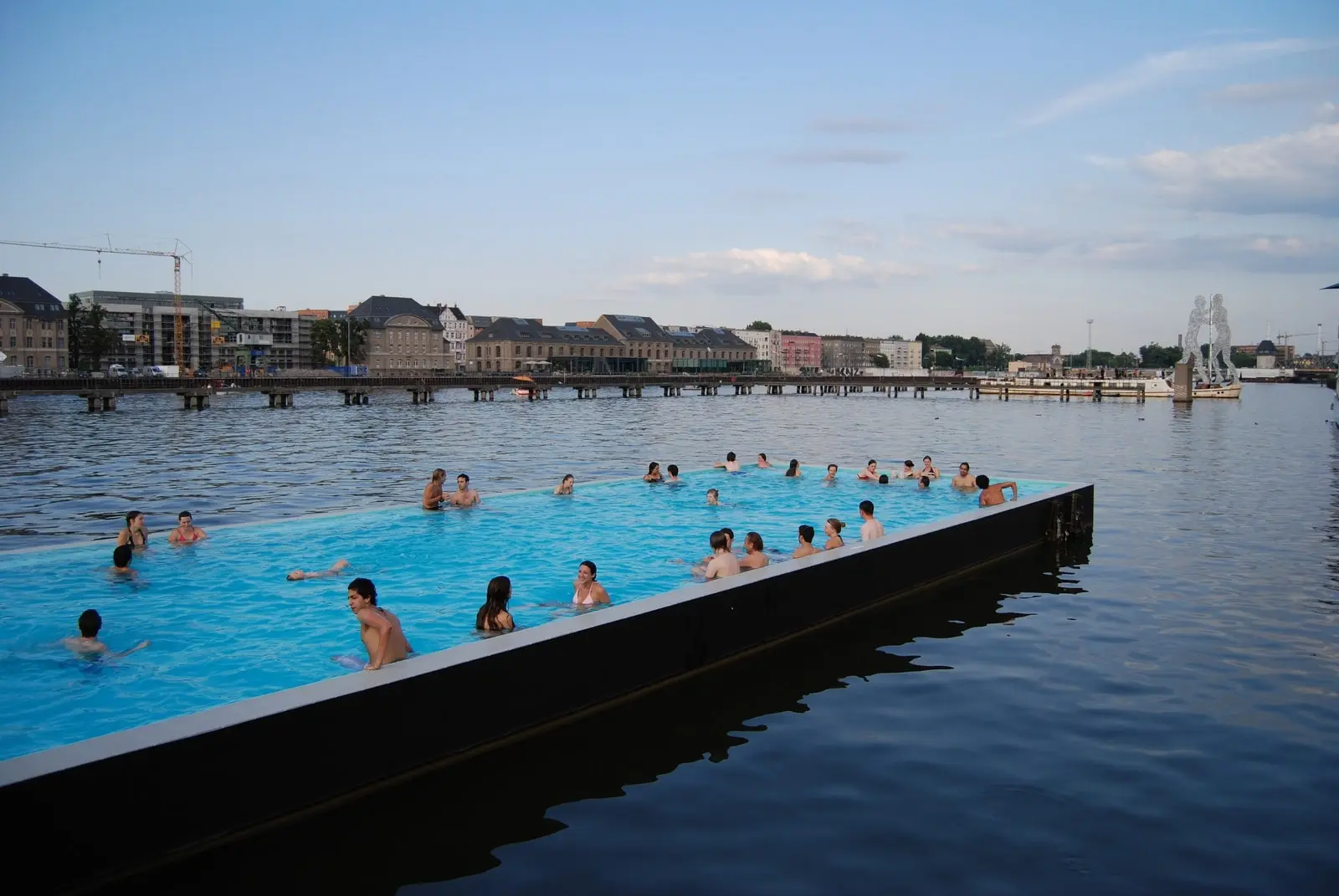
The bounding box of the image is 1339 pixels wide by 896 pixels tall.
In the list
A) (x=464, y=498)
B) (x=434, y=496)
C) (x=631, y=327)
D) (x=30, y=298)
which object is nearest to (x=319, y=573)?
(x=434, y=496)

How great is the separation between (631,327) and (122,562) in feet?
598

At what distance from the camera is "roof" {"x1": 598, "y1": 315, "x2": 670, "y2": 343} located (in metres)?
192

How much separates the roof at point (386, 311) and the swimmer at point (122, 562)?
155m

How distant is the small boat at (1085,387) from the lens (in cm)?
11838

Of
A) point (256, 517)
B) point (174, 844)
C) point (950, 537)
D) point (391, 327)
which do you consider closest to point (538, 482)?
point (256, 517)

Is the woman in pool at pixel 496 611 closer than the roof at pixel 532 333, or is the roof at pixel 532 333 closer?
the woman in pool at pixel 496 611

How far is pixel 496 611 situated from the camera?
10.9m

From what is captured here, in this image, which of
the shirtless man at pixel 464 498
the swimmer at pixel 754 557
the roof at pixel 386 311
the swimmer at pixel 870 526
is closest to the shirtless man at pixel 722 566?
the swimmer at pixel 754 557

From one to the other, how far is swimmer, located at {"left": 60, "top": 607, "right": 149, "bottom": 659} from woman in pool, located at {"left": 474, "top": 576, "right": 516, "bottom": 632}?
13.6 ft

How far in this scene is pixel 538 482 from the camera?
3197 cm

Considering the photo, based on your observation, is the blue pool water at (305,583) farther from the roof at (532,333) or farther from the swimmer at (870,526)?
the roof at (532,333)

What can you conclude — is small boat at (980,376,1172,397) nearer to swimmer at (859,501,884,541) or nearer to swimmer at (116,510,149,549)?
swimmer at (859,501,884,541)

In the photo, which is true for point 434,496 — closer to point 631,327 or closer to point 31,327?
point 31,327

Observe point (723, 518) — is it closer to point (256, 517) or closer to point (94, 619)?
point (256, 517)
